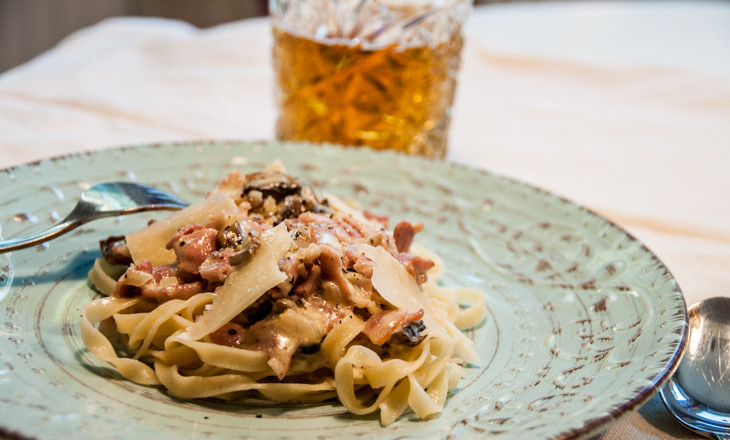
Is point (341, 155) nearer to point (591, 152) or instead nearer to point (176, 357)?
point (176, 357)

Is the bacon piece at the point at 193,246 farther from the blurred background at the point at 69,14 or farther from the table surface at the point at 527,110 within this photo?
the blurred background at the point at 69,14

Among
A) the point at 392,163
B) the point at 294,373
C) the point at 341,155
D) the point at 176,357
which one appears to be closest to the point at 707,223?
the point at 392,163

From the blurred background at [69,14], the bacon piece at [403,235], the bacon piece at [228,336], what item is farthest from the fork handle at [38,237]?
the blurred background at [69,14]

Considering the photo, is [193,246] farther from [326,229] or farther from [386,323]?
[386,323]

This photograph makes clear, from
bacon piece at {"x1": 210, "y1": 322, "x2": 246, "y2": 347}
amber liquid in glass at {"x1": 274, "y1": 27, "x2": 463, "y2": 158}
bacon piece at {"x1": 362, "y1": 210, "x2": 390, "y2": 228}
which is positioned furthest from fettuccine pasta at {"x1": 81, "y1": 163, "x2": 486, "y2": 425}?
amber liquid in glass at {"x1": 274, "y1": 27, "x2": 463, "y2": 158}

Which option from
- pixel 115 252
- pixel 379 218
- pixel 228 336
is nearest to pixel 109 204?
pixel 115 252

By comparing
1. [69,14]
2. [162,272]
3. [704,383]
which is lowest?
[69,14]

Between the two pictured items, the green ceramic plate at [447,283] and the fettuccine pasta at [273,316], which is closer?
the green ceramic plate at [447,283]
